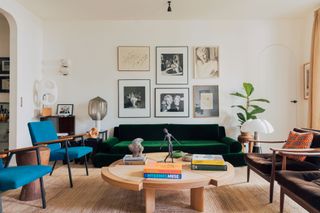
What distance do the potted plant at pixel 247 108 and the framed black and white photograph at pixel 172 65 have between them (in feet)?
3.57

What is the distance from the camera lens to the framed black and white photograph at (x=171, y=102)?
184 inches

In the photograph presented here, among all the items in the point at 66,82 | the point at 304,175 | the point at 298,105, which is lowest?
the point at 304,175

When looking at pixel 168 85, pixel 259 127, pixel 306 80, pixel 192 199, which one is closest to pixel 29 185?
pixel 192 199

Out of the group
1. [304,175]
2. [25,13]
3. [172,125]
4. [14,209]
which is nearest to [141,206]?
[14,209]

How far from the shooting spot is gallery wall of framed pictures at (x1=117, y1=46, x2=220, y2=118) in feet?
15.4

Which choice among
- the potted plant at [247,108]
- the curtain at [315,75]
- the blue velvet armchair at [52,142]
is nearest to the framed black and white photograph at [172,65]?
the potted plant at [247,108]

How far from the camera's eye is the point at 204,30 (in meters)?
4.70

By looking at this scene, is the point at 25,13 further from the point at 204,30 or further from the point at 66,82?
the point at 204,30

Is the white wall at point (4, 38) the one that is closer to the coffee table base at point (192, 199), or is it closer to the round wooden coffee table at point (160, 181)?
the round wooden coffee table at point (160, 181)

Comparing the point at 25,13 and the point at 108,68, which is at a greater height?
the point at 25,13

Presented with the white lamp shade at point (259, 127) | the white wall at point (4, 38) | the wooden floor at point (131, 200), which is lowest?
the wooden floor at point (131, 200)

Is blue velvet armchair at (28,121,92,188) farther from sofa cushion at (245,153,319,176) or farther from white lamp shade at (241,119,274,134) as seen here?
white lamp shade at (241,119,274,134)

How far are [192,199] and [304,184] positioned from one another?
3.35 ft

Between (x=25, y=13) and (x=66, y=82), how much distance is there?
1.37 metres
